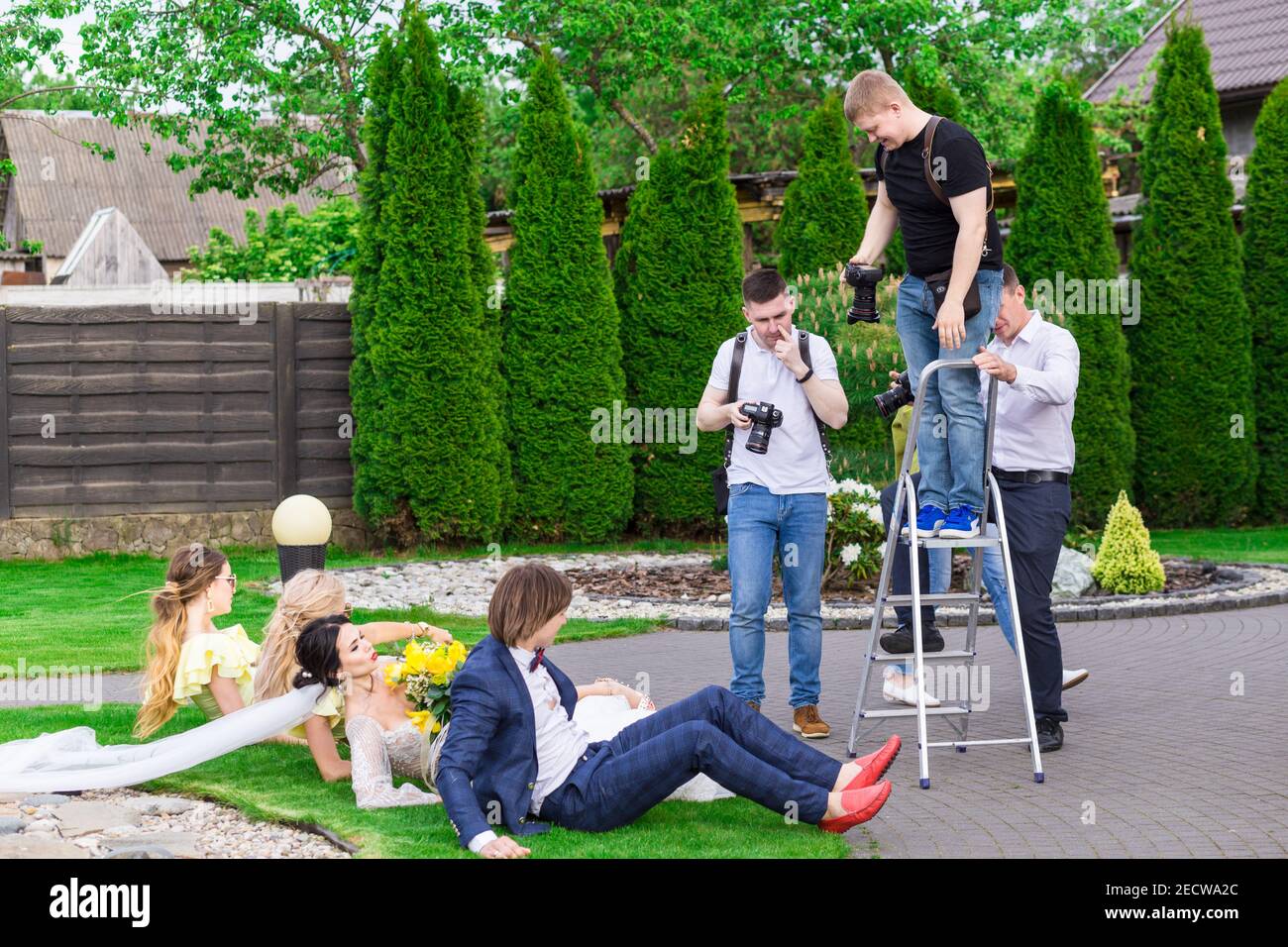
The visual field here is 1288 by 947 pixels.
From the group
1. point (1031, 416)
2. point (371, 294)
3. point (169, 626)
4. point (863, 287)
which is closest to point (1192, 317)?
point (371, 294)

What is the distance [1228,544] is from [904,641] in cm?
1060

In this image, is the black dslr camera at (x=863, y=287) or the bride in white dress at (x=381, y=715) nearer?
the bride in white dress at (x=381, y=715)

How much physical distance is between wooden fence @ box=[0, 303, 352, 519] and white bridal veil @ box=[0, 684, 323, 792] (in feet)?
33.6

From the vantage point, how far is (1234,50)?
90.1 feet

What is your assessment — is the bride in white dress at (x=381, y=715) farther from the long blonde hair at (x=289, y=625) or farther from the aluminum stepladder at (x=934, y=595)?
the aluminum stepladder at (x=934, y=595)

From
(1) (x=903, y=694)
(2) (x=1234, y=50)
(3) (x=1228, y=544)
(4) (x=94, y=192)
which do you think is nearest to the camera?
(1) (x=903, y=694)

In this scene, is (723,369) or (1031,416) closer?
(1031,416)

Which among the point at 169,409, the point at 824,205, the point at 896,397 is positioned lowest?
the point at 896,397

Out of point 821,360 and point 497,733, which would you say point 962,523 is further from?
point 497,733

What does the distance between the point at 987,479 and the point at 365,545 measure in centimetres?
1157

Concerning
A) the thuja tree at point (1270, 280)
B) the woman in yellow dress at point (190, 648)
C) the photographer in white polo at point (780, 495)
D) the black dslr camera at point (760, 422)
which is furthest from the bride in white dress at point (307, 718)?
the thuja tree at point (1270, 280)

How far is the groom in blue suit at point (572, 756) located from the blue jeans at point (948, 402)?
152 centimetres

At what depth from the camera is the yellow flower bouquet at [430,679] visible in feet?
19.5
